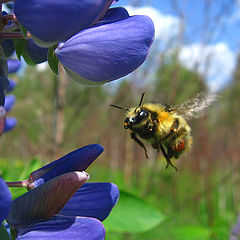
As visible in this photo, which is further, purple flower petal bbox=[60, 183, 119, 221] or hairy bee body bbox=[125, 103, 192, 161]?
hairy bee body bbox=[125, 103, 192, 161]

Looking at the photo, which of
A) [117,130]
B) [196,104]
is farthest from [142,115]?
[117,130]

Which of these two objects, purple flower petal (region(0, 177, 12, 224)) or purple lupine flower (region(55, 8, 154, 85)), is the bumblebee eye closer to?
purple lupine flower (region(55, 8, 154, 85))

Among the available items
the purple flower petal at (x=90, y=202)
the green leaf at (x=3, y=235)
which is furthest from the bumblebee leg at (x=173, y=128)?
the green leaf at (x=3, y=235)

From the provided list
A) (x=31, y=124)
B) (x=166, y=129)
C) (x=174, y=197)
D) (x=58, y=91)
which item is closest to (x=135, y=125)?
(x=166, y=129)

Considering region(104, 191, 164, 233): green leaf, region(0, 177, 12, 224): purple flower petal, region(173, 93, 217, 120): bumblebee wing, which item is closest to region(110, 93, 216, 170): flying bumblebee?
region(173, 93, 217, 120): bumblebee wing

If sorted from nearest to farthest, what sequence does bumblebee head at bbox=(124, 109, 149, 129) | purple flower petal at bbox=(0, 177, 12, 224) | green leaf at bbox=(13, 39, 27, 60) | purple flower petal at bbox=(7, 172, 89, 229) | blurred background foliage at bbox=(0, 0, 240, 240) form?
purple flower petal at bbox=(0, 177, 12, 224)
purple flower petal at bbox=(7, 172, 89, 229)
green leaf at bbox=(13, 39, 27, 60)
bumblebee head at bbox=(124, 109, 149, 129)
blurred background foliage at bbox=(0, 0, 240, 240)

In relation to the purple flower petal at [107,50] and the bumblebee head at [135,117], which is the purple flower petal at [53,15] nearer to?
the purple flower petal at [107,50]

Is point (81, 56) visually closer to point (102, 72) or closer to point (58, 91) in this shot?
point (102, 72)

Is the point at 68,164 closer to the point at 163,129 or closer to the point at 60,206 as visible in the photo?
the point at 60,206
